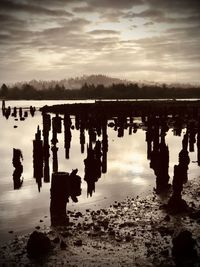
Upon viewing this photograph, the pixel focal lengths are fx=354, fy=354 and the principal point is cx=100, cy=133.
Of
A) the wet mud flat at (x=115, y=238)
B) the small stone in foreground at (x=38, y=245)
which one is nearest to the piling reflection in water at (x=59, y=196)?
the wet mud flat at (x=115, y=238)

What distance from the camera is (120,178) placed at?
1830 centimetres

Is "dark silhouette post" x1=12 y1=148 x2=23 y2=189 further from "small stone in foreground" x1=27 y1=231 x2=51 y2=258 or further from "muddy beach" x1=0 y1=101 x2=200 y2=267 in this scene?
"small stone in foreground" x1=27 y1=231 x2=51 y2=258

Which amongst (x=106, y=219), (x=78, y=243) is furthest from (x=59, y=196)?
(x=78, y=243)

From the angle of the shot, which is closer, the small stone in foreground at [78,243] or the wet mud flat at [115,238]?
the wet mud flat at [115,238]

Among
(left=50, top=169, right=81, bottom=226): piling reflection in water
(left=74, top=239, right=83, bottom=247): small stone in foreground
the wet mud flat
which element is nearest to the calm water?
(left=50, top=169, right=81, bottom=226): piling reflection in water

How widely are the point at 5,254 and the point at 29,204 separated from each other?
466 centimetres

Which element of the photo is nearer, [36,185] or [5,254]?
[5,254]

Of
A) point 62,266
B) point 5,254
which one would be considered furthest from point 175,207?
point 5,254

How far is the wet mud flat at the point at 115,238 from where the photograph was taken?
8.78m

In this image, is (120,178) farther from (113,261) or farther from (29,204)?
(113,261)

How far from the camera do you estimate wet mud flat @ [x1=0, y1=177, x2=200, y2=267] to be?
8.78 m

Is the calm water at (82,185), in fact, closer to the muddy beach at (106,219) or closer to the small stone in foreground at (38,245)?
the muddy beach at (106,219)

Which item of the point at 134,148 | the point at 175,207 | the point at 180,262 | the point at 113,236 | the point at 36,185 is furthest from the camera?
the point at 134,148

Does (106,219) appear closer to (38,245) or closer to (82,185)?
(38,245)
